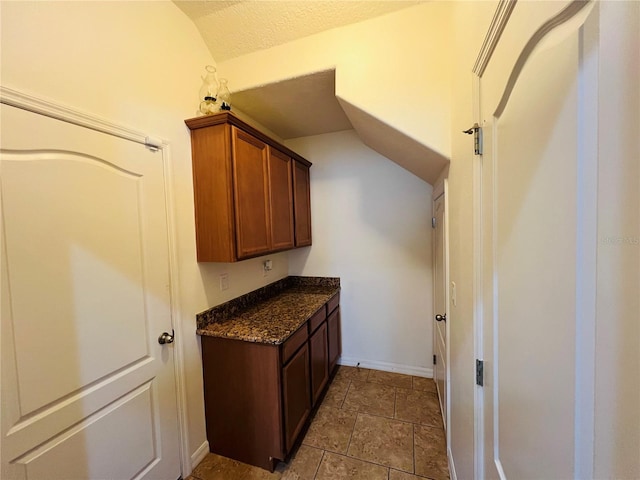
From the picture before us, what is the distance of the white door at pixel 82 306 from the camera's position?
2.87 feet

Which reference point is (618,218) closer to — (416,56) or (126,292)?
(416,56)

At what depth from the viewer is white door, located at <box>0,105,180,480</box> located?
2.87 feet

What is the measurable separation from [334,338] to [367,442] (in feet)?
3.05

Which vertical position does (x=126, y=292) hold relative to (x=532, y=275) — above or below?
below

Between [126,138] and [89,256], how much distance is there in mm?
601

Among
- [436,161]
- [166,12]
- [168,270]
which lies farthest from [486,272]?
[166,12]

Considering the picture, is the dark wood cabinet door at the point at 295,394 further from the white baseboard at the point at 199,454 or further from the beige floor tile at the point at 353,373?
the beige floor tile at the point at 353,373

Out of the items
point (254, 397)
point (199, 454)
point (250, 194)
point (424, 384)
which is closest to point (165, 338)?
point (254, 397)

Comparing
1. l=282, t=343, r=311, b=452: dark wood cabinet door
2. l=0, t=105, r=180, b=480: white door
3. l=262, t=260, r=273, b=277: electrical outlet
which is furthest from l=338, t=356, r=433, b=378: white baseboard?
l=0, t=105, r=180, b=480: white door

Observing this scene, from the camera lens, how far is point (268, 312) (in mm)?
1948

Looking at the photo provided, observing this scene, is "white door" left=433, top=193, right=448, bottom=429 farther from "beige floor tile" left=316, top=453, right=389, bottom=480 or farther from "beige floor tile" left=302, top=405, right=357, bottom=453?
"beige floor tile" left=302, top=405, right=357, bottom=453

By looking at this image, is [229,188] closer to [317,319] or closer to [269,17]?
[269,17]

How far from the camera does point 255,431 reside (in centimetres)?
154

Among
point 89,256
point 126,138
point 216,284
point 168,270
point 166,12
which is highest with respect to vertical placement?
point 166,12
